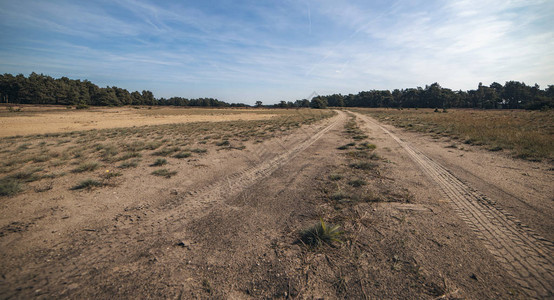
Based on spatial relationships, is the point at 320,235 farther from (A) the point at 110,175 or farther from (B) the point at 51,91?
(B) the point at 51,91

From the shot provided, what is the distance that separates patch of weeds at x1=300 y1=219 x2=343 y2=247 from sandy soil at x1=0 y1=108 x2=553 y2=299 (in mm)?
186

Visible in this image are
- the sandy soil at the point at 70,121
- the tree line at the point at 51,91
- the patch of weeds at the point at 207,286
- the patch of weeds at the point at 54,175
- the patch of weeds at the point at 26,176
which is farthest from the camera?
the tree line at the point at 51,91

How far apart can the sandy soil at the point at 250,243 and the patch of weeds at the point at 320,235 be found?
186 millimetres

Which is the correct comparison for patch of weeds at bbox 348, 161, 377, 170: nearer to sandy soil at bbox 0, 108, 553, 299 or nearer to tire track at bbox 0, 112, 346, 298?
sandy soil at bbox 0, 108, 553, 299

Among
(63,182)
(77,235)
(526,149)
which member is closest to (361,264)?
(77,235)

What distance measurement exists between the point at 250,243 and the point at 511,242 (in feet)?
14.6

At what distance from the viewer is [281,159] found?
9.48 metres

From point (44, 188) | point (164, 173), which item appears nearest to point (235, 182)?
point (164, 173)

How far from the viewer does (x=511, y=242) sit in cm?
344

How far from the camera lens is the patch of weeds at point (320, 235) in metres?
3.51

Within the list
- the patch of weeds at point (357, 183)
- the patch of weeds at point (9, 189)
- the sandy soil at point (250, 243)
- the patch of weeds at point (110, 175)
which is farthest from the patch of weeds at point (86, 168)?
the patch of weeds at point (357, 183)

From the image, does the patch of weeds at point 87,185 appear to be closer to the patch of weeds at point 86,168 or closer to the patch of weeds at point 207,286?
the patch of weeds at point 86,168

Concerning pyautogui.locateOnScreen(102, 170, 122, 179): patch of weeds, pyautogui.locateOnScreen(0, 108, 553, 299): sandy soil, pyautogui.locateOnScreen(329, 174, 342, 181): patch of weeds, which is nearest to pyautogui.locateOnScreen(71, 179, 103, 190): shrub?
pyautogui.locateOnScreen(0, 108, 553, 299): sandy soil

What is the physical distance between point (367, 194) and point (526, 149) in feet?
37.8
